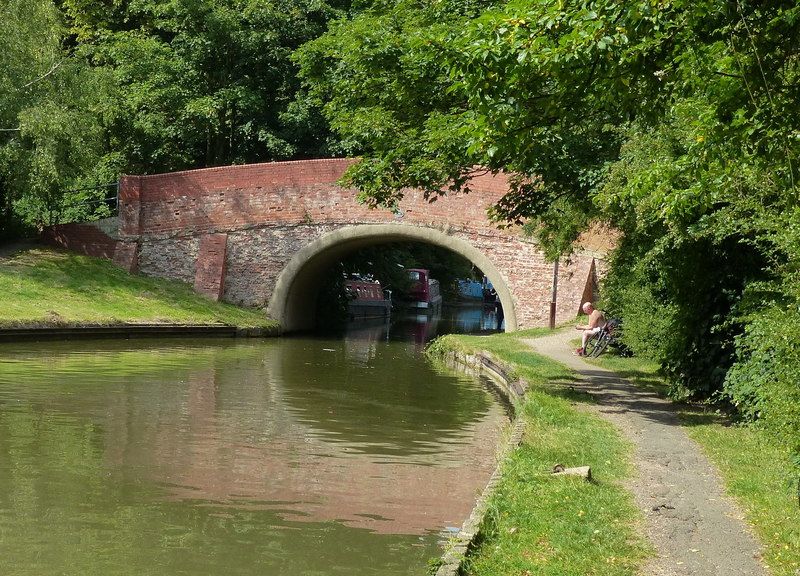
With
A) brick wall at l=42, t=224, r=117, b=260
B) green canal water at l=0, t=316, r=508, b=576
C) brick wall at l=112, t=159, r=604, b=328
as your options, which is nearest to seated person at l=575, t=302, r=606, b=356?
green canal water at l=0, t=316, r=508, b=576

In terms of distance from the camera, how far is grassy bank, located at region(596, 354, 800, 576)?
5.29 meters

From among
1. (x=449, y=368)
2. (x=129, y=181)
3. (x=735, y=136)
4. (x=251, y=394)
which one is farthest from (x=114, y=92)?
(x=735, y=136)

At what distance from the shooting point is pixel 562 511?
5918 mm

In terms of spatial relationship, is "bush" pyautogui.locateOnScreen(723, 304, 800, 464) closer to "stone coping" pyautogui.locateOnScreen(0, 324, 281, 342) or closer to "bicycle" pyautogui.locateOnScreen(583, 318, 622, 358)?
"bicycle" pyautogui.locateOnScreen(583, 318, 622, 358)

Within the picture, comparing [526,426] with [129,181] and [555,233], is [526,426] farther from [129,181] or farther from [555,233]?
[129,181]

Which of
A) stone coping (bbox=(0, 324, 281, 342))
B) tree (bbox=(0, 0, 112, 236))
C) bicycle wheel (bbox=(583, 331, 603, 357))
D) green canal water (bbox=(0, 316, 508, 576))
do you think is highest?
tree (bbox=(0, 0, 112, 236))

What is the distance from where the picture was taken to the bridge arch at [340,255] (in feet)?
72.4

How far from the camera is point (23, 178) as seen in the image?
20609mm

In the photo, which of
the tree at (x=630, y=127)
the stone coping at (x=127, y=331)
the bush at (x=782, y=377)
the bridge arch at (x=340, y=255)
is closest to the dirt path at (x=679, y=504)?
the bush at (x=782, y=377)

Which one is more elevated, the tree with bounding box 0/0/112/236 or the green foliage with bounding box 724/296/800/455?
the tree with bounding box 0/0/112/236

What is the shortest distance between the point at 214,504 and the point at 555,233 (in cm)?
1158

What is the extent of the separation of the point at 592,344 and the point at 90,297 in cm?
972

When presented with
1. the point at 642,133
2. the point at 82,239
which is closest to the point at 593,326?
the point at 642,133

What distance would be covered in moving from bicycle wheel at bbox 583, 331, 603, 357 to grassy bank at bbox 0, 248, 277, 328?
26.0 ft
